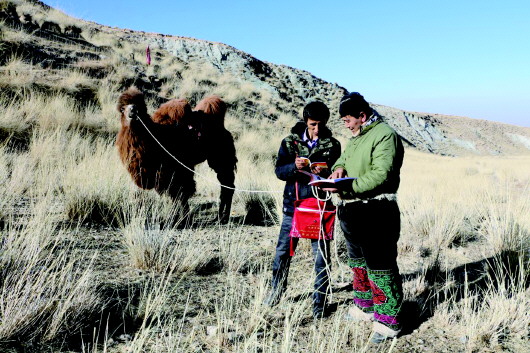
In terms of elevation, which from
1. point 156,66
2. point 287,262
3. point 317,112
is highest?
point 156,66

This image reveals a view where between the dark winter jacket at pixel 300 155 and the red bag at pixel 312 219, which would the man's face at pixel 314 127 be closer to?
the dark winter jacket at pixel 300 155

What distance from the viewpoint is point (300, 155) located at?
3.13 m

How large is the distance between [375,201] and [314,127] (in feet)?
2.67

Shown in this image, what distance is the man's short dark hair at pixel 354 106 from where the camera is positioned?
2697 millimetres

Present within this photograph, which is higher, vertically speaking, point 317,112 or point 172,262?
point 317,112

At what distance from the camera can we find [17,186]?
5348 mm

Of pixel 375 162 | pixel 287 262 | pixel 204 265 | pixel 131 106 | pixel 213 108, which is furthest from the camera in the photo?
pixel 213 108

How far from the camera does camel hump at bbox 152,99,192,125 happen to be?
5855 millimetres

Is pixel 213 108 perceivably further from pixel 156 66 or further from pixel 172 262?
pixel 156 66

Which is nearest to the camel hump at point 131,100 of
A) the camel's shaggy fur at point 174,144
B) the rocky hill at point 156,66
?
the camel's shaggy fur at point 174,144

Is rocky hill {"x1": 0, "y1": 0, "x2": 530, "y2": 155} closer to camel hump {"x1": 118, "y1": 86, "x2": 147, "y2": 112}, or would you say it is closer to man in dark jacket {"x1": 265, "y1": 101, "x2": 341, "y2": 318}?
camel hump {"x1": 118, "y1": 86, "x2": 147, "y2": 112}

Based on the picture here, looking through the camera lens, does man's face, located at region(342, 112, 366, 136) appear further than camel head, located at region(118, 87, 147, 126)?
No

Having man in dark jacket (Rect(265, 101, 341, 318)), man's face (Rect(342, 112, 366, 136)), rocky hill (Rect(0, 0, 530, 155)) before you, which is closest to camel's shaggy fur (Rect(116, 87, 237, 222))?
man in dark jacket (Rect(265, 101, 341, 318))

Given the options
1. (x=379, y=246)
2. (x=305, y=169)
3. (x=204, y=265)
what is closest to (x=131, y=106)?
(x=204, y=265)
